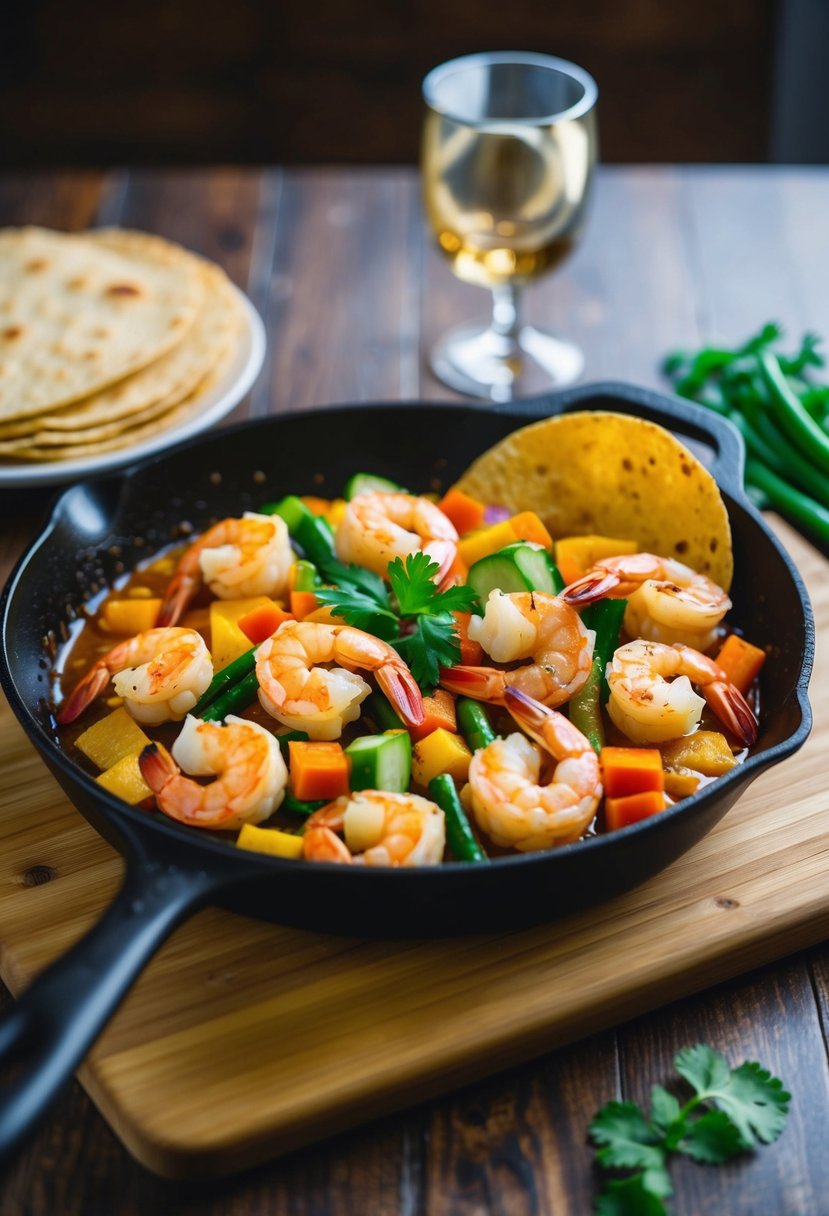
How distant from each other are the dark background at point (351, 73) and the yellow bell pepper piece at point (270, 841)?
5851mm

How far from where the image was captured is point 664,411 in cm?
289

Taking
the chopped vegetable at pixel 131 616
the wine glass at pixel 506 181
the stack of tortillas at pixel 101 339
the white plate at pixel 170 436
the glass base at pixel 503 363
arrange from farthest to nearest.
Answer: the glass base at pixel 503 363 → the wine glass at pixel 506 181 → the stack of tortillas at pixel 101 339 → the white plate at pixel 170 436 → the chopped vegetable at pixel 131 616

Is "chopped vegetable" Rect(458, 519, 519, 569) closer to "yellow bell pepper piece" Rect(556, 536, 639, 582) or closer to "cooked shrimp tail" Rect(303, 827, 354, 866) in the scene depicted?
"yellow bell pepper piece" Rect(556, 536, 639, 582)

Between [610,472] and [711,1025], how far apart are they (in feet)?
3.97

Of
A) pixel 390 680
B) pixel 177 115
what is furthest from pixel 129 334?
pixel 177 115

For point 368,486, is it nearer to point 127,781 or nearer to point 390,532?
point 390,532

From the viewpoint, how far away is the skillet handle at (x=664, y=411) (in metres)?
2.75

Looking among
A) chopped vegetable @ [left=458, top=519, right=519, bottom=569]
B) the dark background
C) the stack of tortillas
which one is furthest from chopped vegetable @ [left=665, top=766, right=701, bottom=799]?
the dark background

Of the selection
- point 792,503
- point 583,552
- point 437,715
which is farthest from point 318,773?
point 792,503

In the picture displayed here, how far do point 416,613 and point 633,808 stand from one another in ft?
1.84

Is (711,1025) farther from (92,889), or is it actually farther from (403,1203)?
(92,889)

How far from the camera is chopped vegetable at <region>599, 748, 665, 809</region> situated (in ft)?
7.14

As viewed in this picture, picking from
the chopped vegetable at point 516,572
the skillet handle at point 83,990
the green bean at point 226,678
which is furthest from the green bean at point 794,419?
the skillet handle at point 83,990

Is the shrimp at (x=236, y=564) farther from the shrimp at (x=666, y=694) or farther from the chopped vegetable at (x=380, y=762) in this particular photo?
the shrimp at (x=666, y=694)
